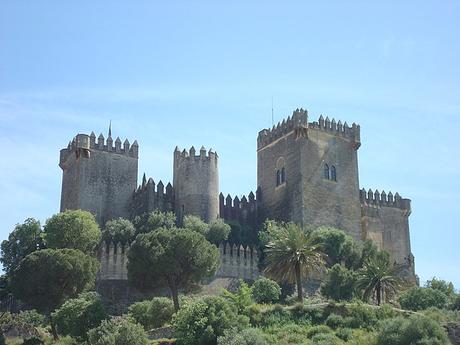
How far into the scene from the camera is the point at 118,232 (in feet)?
206

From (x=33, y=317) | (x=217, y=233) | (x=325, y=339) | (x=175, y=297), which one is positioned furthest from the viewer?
(x=217, y=233)

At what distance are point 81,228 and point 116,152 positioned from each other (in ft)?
39.7

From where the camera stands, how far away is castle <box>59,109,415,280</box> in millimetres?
68562

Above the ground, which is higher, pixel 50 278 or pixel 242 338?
pixel 50 278

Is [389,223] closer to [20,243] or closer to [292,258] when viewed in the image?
[292,258]

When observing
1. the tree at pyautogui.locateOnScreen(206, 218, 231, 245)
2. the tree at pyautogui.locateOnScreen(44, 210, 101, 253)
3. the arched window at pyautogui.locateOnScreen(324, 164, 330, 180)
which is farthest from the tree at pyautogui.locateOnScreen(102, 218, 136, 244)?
the arched window at pyautogui.locateOnScreen(324, 164, 330, 180)

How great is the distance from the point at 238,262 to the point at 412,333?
22.7m

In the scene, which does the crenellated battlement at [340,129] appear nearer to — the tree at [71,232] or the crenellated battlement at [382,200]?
the crenellated battlement at [382,200]

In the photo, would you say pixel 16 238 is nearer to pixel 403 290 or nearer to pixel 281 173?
pixel 281 173

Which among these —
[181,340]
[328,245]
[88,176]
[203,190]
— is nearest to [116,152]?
[88,176]

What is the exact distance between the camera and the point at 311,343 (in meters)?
43.2

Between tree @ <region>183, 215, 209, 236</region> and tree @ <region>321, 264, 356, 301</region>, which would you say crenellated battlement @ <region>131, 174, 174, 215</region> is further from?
tree @ <region>321, 264, 356, 301</region>

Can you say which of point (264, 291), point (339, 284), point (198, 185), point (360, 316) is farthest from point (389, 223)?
point (360, 316)

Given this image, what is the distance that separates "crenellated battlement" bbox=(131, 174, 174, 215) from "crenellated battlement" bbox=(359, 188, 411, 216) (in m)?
16.7
